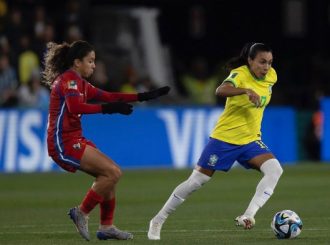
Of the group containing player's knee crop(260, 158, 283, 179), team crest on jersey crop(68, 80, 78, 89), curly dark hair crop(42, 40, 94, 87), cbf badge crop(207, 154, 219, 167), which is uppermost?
curly dark hair crop(42, 40, 94, 87)

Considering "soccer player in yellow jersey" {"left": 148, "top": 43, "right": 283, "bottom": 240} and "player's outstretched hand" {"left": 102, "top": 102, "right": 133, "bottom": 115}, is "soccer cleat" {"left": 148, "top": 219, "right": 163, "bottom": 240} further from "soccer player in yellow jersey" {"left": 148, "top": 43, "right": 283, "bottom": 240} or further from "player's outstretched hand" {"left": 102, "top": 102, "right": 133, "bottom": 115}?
"player's outstretched hand" {"left": 102, "top": 102, "right": 133, "bottom": 115}

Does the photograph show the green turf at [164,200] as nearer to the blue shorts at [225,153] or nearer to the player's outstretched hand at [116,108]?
the blue shorts at [225,153]

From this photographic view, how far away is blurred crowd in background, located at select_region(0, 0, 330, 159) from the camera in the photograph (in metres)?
24.1

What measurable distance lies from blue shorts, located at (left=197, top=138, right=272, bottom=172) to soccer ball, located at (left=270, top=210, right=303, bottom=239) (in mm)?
728

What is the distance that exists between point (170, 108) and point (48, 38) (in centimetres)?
293

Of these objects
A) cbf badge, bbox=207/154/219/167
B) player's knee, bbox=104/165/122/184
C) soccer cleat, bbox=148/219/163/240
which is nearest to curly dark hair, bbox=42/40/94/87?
player's knee, bbox=104/165/122/184

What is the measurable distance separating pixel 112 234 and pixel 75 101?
142 centimetres

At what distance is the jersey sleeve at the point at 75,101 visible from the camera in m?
11.2

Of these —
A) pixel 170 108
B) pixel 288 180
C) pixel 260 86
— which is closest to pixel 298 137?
pixel 170 108

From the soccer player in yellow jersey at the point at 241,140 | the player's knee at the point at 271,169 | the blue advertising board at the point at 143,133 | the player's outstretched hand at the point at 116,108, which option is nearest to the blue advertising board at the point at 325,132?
the blue advertising board at the point at 143,133

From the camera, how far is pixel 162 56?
93.9ft

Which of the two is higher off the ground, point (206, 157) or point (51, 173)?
point (206, 157)

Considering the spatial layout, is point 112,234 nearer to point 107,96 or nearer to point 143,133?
point 107,96

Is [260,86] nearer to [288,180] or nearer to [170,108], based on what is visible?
[288,180]
